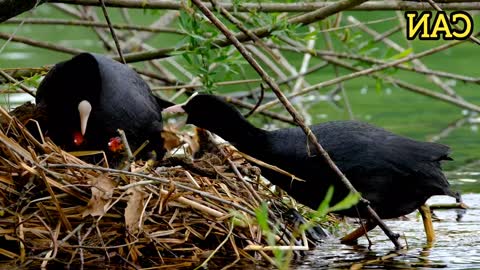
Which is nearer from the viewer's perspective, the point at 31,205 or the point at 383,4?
the point at 31,205

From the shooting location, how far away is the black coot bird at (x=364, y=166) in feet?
19.3

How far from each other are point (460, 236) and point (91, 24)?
3420mm

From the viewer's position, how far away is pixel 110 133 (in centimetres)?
637

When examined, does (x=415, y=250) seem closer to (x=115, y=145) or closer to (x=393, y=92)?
(x=115, y=145)

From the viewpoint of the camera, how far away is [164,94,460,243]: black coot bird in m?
5.89

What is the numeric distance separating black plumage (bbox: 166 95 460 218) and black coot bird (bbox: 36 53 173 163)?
2.78ft

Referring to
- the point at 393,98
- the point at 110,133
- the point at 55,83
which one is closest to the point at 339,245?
the point at 110,133

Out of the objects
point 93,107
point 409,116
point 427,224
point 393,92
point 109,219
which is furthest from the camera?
point 393,92

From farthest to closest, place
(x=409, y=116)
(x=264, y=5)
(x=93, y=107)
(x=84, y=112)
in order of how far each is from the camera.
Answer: (x=409, y=116) < (x=264, y=5) < (x=93, y=107) < (x=84, y=112)

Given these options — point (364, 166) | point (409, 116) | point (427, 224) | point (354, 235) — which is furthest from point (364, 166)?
point (409, 116)

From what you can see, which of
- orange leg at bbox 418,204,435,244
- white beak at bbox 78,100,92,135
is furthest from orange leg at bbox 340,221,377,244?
white beak at bbox 78,100,92,135

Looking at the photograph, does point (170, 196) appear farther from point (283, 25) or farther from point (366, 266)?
point (283, 25)

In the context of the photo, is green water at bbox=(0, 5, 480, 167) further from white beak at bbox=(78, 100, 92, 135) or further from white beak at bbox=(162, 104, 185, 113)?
white beak at bbox=(78, 100, 92, 135)

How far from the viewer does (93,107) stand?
21.1 feet
